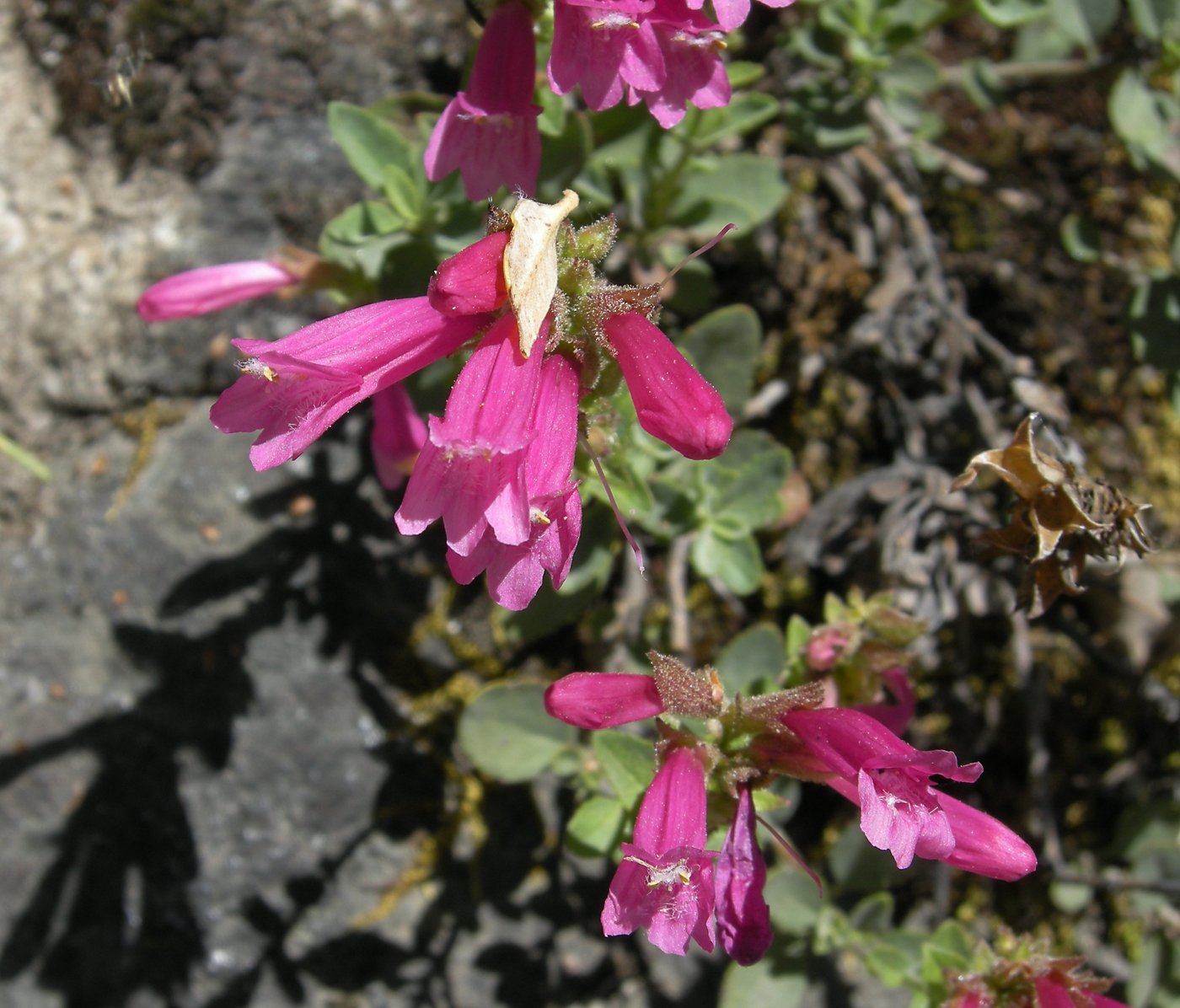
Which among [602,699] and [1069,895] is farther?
[1069,895]

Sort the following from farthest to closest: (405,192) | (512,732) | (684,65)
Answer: (512,732) < (405,192) < (684,65)

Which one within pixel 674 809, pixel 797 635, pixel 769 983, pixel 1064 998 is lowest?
pixel 769 983

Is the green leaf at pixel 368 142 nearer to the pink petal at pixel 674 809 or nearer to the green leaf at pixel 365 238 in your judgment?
the green leaf at pixel 365 238

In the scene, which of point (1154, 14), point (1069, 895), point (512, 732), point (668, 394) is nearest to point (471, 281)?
point (668, 394)

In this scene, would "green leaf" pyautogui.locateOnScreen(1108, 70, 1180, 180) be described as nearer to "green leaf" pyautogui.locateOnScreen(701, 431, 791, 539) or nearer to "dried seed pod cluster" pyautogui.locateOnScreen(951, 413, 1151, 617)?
"dried seed pod cluster" pyautogui.locateOnScreen(951, 413, 1151, 617)

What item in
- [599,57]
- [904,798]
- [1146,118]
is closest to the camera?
[904,798]

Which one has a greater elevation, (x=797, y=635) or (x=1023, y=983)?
(x=797, y=635)

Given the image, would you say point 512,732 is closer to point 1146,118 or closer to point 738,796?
point 738,796
